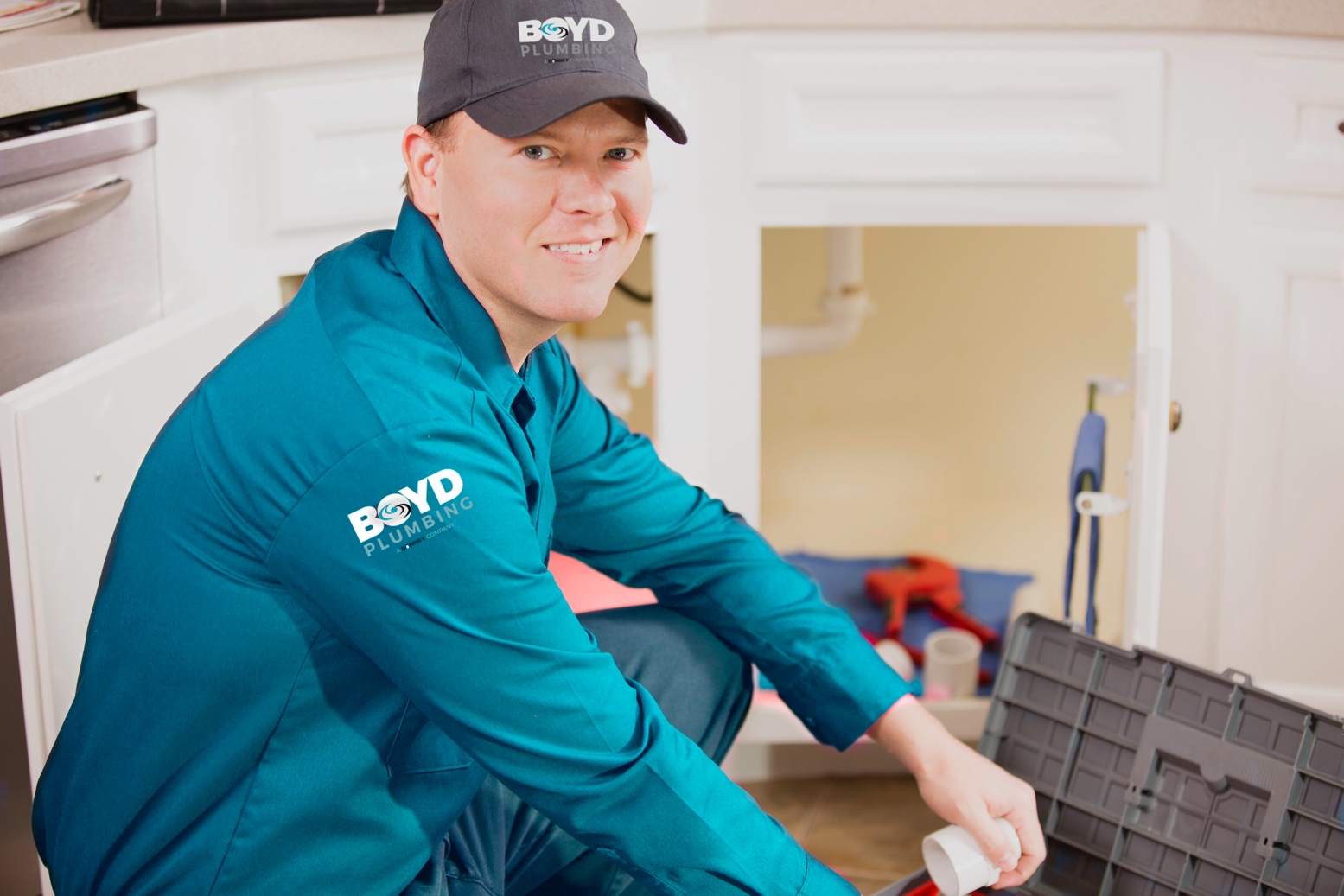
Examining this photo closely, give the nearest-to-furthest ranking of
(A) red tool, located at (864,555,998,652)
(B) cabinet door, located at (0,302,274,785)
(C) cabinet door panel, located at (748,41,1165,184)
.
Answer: (B) cabinet door, located at (0,302,274,785) < (C) cabinet door panel, located at (748,41,1165,184) < (A) red tool, located at (864,555,998,652)

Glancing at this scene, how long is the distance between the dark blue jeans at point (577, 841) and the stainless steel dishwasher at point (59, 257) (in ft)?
1.43

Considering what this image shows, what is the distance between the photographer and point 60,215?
1.18 metres

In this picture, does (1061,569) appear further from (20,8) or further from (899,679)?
(20,8)

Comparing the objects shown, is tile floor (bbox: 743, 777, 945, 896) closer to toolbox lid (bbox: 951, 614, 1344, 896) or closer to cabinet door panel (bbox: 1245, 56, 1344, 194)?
toolbox lid (bbox: 951, 614, 1344, 896)

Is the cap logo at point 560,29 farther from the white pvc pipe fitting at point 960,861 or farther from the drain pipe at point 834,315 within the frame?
the drain pipe at point 834,315

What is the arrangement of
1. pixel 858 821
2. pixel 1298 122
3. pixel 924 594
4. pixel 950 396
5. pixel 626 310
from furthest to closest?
pixel 950 396 → pixel 626 310 → pixel 924 594 → pixel 858 821 → pixel 1298 122

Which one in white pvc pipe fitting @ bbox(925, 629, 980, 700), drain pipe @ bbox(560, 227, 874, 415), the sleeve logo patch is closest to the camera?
the sleeve logo patch

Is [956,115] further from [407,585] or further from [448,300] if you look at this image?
[407,585]

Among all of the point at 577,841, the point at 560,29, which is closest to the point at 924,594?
the point at 577,841

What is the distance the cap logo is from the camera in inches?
34.0

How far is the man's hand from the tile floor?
1.43 ft

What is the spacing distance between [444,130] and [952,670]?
107cm

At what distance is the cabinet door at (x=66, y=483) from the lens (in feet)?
3.33

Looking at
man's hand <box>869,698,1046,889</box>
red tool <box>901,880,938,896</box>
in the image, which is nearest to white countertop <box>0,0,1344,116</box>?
man's hand <box>869,698,1046,889</box>
